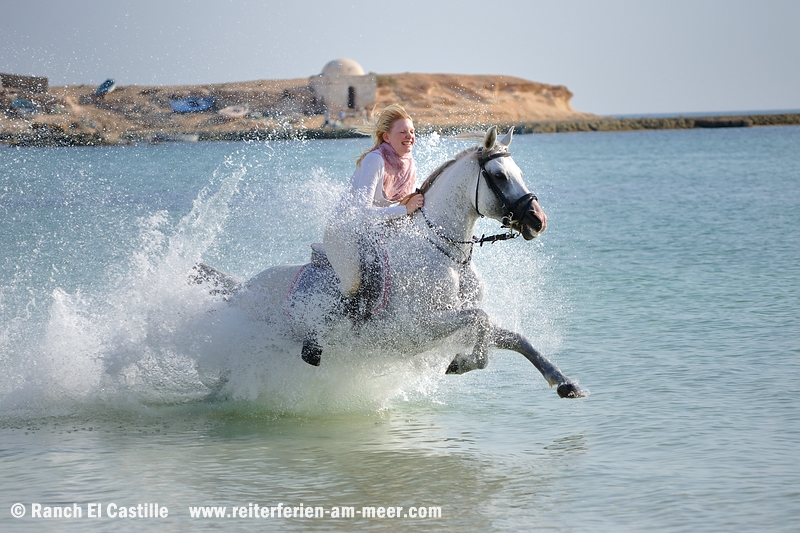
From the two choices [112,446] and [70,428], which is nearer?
[112,446]

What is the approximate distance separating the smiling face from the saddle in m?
0.77

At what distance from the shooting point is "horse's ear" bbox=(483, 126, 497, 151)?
7112mm

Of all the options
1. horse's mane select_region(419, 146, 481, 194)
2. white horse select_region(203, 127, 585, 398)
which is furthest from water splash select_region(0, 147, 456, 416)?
horse's mane select_region(419, 146, 481, 194)

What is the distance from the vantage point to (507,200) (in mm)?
7082

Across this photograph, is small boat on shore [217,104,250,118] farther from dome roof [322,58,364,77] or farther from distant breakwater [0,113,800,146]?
dome roof [322,58,364,77]

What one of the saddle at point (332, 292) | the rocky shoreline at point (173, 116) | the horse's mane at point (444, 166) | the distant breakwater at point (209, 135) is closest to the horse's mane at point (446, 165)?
the horse's mane at point (444, 166)

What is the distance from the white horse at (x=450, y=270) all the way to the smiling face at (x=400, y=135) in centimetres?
33

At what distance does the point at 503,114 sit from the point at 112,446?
502ft

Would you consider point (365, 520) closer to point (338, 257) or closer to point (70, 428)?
point (338, 257)

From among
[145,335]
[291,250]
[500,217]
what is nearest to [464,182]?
[500,217]

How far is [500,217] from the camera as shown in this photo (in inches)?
284

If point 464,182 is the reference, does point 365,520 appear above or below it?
below

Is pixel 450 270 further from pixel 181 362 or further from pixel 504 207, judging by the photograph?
pixel 181 362

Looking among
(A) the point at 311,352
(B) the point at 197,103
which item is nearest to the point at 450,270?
(A) the point at 311,352
